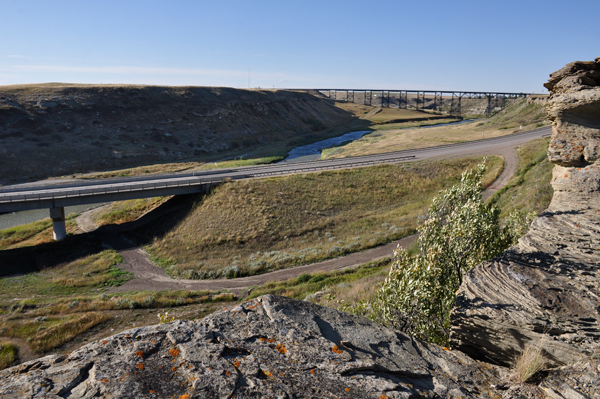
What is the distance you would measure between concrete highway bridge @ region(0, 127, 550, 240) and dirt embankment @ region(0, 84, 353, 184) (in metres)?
22.0

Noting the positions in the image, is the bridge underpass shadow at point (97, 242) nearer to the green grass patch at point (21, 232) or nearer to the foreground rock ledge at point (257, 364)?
the green grass patch at point (21, 232)

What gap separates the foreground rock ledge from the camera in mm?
5402

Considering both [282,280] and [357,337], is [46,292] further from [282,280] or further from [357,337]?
[357,337]

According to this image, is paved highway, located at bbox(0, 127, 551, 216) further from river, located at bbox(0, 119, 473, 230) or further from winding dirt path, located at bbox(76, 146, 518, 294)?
winding dirt path, located at bbox(76, 146, 518, 294)

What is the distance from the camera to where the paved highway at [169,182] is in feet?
123

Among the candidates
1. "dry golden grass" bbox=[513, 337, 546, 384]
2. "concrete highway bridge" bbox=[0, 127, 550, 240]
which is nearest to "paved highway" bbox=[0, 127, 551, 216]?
"concrete highway bridge" bbox=[0, 127, 550, 240]

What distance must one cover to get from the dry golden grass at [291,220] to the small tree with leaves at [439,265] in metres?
20.7

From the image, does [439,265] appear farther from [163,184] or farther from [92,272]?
[163,184]

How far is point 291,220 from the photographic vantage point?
39.4 meters

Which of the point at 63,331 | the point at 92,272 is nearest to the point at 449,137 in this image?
the point at 92,272

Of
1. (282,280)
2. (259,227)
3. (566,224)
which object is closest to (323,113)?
(259,227)

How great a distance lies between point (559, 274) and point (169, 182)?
129 ft

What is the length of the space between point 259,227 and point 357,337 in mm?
30525

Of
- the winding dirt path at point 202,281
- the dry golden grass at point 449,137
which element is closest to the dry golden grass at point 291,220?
the winding dirt path at point 202,281
